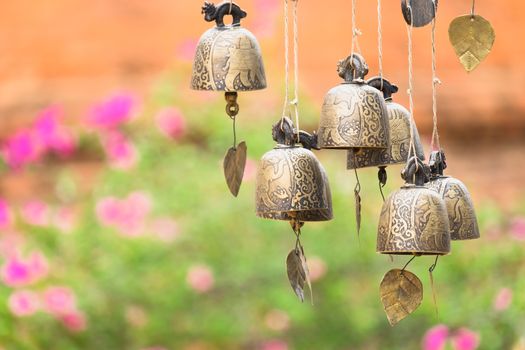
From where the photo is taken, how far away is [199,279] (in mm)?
4875

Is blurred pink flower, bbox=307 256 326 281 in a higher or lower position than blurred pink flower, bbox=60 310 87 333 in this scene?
higher

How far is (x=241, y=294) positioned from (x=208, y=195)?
44 centimetres

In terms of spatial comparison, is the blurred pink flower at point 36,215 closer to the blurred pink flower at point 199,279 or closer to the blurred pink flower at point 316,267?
the blurred pink flower at point 199,279

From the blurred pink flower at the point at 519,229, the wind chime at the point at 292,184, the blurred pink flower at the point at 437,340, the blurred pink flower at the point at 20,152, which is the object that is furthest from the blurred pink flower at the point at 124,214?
the wind chime at the point at 292,184

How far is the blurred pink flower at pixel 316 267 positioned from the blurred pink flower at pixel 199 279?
16.3 inches

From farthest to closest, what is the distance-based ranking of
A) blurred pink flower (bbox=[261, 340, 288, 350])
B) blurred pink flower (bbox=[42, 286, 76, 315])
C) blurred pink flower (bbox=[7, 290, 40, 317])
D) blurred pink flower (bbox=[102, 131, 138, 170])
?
blurred pink flower (bbox=[261, 340, 288, 350])
blurred pink flower (bbox=[102, 131, 138, 170])
blurred pink flower (bbox=[42, 286, 76, 315])
blurred pink flower (bbox=[7, 290, 40, 317])

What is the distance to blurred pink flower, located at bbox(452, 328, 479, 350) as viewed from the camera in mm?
3799

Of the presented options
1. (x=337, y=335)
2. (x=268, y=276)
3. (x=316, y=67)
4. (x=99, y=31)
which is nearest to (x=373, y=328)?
(x=337, y=335)

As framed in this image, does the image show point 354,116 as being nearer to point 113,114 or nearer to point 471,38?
point 471,38

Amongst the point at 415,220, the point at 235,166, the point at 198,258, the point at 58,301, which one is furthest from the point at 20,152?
the point at 415,220

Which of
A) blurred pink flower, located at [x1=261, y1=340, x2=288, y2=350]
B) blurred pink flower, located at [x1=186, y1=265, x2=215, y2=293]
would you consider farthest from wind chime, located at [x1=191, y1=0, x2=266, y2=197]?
blurred pink flower, located at [x1=261, y1=340, x2=288, y2=350]

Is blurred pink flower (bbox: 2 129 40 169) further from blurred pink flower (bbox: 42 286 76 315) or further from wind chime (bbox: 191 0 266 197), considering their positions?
wind chime (bbox: 191 0 266 197)

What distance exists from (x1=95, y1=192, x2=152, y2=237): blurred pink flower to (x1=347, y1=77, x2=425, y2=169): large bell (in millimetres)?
2636

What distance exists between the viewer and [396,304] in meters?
2.01
